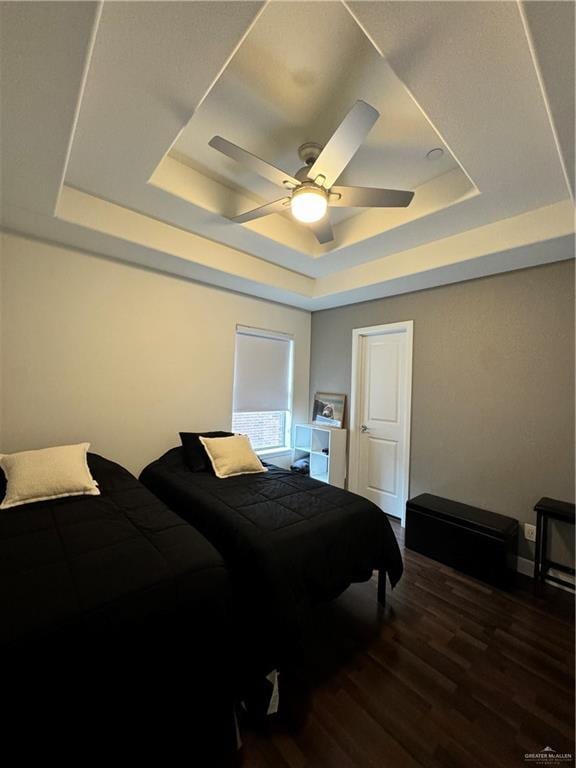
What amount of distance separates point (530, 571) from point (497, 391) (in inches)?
57.0

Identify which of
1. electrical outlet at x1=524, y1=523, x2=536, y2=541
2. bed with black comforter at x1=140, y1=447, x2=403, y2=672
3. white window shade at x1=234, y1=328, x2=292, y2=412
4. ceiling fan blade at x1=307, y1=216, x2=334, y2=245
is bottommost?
electrical outlet at x1=524, y1=523, x2=536, y2=541

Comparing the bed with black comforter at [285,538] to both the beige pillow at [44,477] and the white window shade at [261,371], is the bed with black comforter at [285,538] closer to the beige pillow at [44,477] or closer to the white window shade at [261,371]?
the beige pillow at [44,477]

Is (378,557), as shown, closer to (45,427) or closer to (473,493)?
(473,493)

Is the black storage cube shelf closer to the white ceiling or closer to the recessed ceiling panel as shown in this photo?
the white ceiling

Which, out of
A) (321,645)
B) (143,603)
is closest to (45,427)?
(143,603)

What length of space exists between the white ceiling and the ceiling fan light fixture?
488 millimetres

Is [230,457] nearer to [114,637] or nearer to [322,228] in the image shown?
[114,637]

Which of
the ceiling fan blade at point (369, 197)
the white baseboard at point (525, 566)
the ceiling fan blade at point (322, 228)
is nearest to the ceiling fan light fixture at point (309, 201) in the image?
the ceiling fan blade at point (369, 197)

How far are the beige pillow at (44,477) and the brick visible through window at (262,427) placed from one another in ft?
5.90

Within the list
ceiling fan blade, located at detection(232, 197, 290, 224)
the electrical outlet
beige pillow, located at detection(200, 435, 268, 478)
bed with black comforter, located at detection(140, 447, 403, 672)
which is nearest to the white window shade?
beige pillow, located at detection(200, 435, 268, 478)

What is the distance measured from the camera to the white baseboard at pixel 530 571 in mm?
2344

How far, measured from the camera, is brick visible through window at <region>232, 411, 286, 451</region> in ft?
12.6

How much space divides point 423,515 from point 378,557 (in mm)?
918

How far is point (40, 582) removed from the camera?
3.85ft
